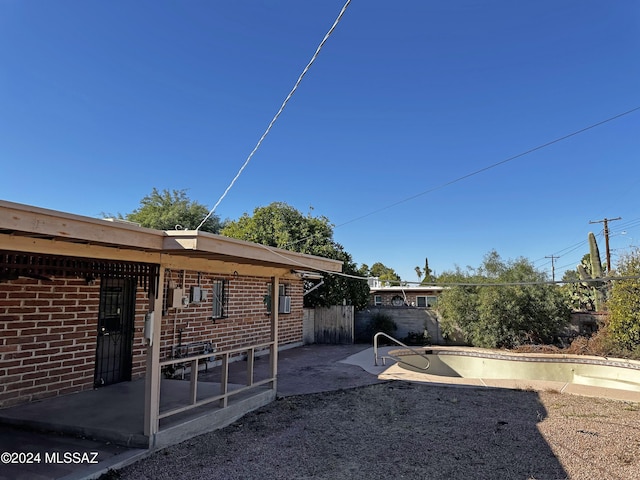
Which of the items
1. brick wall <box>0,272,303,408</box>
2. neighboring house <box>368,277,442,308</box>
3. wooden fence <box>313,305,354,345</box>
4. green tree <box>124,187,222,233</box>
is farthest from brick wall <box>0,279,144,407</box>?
green tree <box>124,187,222,233</box>

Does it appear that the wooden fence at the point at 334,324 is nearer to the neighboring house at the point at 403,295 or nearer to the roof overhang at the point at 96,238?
the neighboring house at the point at 403,295

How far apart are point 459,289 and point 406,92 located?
710cm

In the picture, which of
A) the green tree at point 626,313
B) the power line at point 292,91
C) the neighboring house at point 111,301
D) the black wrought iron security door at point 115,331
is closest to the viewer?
the neighboring house at point 111,301

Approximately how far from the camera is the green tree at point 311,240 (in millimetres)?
Answer: 15508

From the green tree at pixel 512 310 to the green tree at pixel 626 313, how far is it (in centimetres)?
201

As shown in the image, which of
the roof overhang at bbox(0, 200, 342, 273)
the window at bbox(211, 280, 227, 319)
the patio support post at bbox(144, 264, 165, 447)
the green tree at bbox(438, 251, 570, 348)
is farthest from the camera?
the green tree at bbox(438, 251, 570, 348)

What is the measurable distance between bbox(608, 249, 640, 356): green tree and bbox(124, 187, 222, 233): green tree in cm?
1999

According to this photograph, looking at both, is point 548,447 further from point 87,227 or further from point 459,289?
point 459,289

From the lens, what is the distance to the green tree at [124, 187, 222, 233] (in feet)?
76.4

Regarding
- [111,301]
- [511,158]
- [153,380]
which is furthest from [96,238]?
[511,158]

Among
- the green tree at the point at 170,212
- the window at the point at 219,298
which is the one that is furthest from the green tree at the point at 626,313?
the green tree at the point at 170,212

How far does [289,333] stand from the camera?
513 inches

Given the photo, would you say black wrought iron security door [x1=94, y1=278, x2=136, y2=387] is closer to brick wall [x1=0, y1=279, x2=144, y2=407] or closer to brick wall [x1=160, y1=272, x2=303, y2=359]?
brick wall [x1=0, y1=279, x2=144, y2=407]

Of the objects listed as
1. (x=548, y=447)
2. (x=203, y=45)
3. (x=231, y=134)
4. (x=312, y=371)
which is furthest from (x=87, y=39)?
(x=548, y=447)
